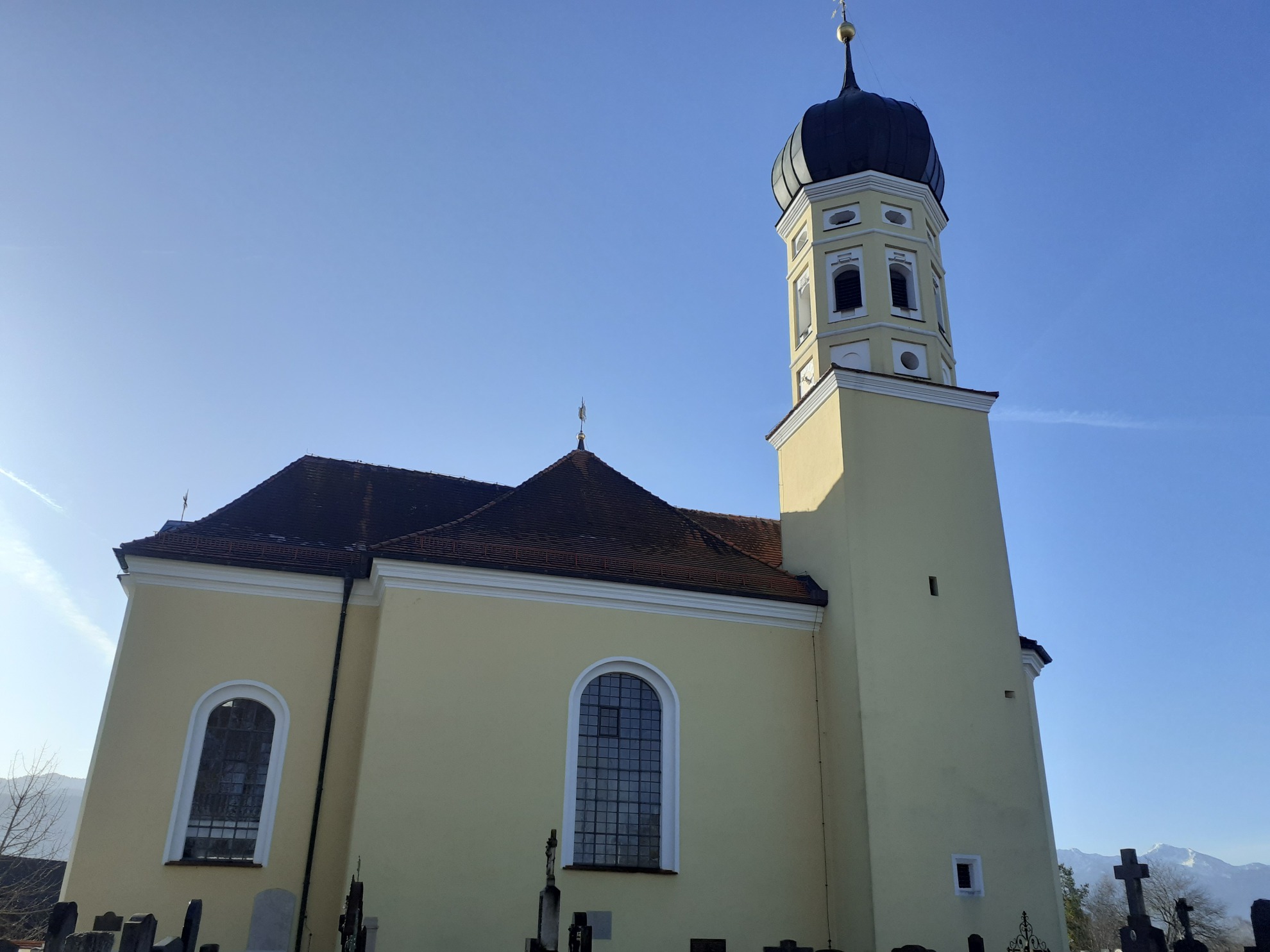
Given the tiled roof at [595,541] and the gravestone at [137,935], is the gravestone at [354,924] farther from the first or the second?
the gravestone at [137,935]

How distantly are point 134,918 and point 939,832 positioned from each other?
35.3ft

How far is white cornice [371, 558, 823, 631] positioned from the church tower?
0.85 metres

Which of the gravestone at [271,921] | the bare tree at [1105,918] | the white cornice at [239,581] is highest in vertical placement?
the white cornice at [239,581]

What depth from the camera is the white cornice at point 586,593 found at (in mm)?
13617

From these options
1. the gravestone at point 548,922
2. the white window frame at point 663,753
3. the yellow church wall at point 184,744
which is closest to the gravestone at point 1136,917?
the white window frame at point 663,753

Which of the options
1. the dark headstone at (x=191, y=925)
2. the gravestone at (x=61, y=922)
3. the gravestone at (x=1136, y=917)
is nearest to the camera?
the gravestone at (x=61, y=922)

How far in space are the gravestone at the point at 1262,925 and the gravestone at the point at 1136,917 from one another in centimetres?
231

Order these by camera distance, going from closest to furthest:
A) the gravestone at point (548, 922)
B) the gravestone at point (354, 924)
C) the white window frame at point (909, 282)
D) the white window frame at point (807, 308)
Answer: the gravestone at point (548, 922) → the gravestone at point (354, 924) → the white window frame at point (909, 282) → the white window frame at point (807, 308)

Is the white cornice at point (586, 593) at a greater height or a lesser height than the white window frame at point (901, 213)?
lesser

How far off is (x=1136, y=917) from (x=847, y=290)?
1078 cm

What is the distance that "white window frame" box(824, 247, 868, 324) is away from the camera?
1727 centimetres

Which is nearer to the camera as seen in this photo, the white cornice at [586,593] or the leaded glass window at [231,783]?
the leaded glass window at [231,783]

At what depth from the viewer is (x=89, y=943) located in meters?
5.14

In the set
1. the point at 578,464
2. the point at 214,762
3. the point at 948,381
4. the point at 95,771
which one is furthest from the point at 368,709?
the point at 948,381
